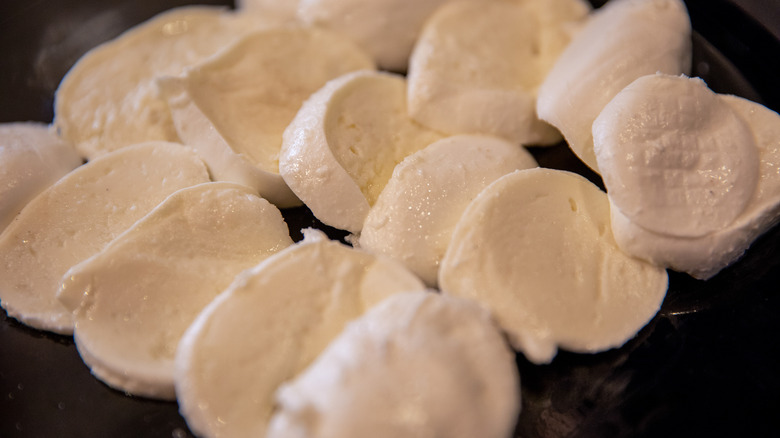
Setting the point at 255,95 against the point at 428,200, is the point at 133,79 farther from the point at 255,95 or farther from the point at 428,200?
the point at 428,200

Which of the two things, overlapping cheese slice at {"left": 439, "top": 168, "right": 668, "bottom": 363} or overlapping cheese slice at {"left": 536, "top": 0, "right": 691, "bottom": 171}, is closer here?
overlapping cheese slice at {"left": 439, "top": 168, "right": 668, "bottom": 363}

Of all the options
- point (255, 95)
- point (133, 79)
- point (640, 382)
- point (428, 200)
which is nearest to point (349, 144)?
point (428, 200)

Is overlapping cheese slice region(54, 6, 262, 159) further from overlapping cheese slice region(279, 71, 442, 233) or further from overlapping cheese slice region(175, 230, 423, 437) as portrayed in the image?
overlapping cheese slice region(175, 230, 423, 437)

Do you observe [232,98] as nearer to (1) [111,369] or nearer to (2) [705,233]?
(1) [111,369]

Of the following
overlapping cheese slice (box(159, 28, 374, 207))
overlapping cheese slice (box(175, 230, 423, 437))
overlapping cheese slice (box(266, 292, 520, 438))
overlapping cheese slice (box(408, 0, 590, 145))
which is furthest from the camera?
overlapping cheese slice (box(408, 0, 590, 145))

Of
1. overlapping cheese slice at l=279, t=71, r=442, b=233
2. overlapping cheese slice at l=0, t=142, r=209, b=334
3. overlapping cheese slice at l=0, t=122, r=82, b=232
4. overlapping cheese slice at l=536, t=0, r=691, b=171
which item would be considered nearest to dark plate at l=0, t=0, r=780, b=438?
overlapping cheese slice at l=0, t=142, r=209, b=334

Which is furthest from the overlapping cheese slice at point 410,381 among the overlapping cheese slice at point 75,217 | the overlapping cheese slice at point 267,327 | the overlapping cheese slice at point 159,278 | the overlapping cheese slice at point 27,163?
the overlapping cheese slice at point 27,163
